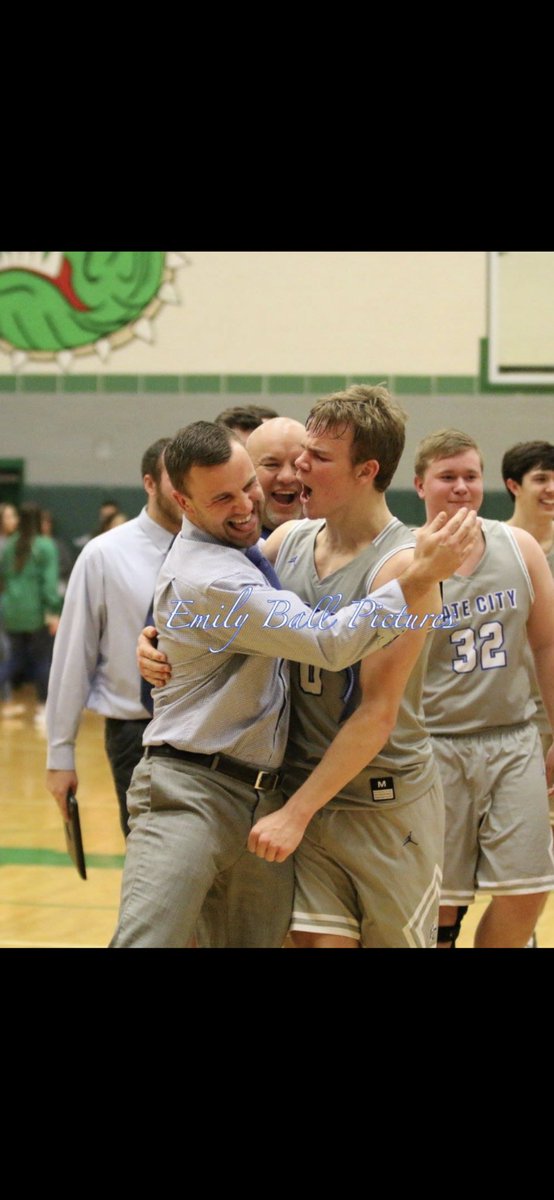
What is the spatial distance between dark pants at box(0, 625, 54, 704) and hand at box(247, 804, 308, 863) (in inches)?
328

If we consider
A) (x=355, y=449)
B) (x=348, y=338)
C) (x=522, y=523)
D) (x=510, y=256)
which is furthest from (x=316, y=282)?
(x=355, y=449)

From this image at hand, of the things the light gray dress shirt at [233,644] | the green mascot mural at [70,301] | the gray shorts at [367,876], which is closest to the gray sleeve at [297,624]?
the light gray dress shirt at [233,644]

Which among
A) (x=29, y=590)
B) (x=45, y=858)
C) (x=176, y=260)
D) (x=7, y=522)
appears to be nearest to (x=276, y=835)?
(x=45, y=858)

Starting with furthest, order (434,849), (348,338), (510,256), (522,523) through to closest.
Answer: (348,338) → (510,256) → (522,523) → (434,849)

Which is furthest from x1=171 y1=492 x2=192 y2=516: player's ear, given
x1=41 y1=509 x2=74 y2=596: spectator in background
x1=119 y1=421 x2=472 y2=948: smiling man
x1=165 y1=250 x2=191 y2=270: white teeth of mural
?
x1=165 y1=250 x2=191 y2=270: white teeth of mural

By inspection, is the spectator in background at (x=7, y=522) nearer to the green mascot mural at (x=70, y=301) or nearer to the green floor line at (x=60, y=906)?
the green mascot mural at (x=70, y=301)

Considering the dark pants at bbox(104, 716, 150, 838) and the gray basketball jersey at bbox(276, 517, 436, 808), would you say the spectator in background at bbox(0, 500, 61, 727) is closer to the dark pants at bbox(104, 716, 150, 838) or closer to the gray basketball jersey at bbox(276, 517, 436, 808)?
the dark pants at bbox(104, 716, 150, 838)

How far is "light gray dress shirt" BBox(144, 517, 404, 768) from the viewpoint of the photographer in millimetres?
2518

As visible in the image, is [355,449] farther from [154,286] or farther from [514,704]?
[154,286]

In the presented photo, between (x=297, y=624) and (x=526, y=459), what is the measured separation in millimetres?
1813

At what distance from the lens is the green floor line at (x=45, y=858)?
6.43 metres

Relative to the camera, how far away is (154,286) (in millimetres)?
10844

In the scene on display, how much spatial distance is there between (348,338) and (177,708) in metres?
8.13

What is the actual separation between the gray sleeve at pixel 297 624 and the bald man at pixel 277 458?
1.05 metres
